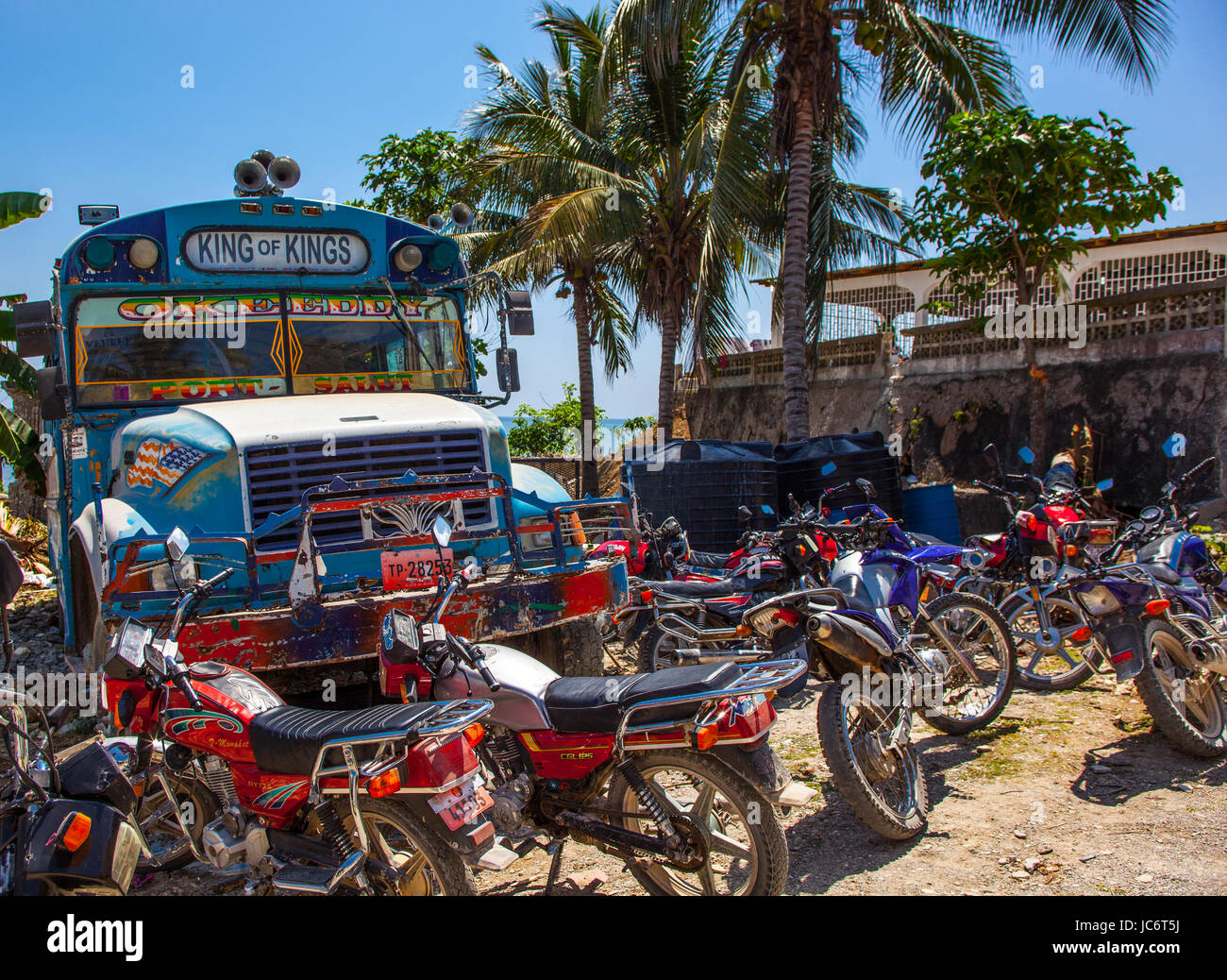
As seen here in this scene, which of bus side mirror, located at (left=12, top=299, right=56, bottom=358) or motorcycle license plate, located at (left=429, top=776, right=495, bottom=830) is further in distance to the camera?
bus side mirror, located at (left=12, top=299, right=56, bottom=358)

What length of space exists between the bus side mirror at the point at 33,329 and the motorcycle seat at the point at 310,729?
3.36 meters

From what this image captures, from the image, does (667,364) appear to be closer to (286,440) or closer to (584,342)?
(584,342)

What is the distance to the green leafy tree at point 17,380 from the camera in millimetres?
10867

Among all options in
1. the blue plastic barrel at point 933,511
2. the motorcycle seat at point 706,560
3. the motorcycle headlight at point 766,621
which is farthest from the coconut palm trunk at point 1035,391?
the motorcycle headlight at point 766,621

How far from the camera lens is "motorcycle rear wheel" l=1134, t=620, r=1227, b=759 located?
4945mm

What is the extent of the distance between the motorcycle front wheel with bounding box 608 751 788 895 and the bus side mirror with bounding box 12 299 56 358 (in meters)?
4.30

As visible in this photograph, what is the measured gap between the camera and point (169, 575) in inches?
177

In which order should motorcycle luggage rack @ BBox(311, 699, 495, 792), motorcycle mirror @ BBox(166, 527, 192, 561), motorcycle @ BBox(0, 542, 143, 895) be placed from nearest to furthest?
motorcycle @ BBox(0, 542, 143, 895), motorcycle luggage rack @ BBox(311, 699, 495, 792), motorcycle mirror @ BBox(166, 527, 192, 561)

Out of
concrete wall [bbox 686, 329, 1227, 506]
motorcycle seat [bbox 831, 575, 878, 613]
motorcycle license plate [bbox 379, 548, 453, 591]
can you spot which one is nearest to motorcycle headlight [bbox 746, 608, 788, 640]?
motorcycle seat [bbox 831, 575, 878, 613]

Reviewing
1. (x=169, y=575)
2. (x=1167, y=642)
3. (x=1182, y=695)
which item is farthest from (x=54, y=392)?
(x=1182, y=695)

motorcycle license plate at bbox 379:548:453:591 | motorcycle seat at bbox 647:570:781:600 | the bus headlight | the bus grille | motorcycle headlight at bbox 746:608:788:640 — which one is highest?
the bus headlight

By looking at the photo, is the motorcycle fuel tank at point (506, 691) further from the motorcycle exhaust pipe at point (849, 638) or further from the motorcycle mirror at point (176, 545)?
the motorcycle exhaust pipe at point (849, 638)
